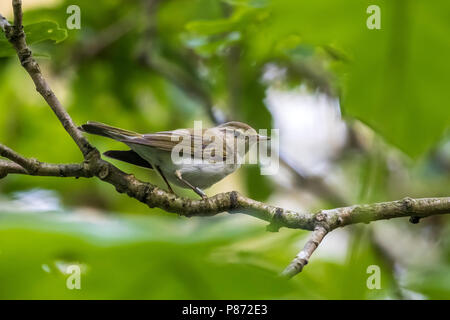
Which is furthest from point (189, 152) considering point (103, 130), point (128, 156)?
point (103, 130)

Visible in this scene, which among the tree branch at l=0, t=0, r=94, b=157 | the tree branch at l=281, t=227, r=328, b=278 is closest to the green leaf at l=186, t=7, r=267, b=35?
the tree branch at l=0, t=0, r=94, b=157

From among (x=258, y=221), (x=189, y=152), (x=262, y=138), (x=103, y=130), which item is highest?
(x=262, y=138)

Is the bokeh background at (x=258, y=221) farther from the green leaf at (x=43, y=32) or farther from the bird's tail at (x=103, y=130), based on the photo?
the bird's tail at (x=103, y=130)

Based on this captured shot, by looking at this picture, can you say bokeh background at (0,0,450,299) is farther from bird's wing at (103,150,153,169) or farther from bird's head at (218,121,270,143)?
bird's wing at (103,150,153,169)

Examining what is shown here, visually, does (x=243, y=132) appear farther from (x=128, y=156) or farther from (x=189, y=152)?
(x=128, y=156)

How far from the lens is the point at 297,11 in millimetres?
530

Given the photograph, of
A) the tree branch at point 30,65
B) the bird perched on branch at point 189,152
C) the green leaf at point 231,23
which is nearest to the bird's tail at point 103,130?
the bird perched on branch at point 189,152

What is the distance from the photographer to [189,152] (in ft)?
9.37

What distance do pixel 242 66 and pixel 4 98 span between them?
82.7 inches

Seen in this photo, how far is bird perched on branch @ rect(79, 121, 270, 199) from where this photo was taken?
7.95ft

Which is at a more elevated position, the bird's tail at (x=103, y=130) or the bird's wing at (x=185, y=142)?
the bird's wing at (x=185, y=142)

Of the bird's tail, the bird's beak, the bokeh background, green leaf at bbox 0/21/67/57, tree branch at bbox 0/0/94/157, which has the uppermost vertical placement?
the bird's beak

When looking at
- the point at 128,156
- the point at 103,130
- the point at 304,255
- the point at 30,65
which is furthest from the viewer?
the point at 128,156

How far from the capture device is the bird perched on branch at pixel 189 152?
2422 mm
